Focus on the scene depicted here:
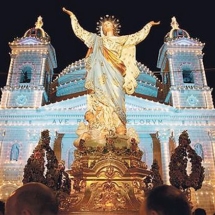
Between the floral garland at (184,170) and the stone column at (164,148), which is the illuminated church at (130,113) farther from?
the floral garland at (184,170)

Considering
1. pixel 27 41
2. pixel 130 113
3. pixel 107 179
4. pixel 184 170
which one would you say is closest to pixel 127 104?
pixel 130 113

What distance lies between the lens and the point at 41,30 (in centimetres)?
3016

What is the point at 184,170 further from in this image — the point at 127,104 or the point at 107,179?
the point at 127,104

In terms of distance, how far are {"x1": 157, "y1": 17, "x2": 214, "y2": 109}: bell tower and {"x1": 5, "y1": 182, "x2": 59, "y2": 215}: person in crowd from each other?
24.7 metres

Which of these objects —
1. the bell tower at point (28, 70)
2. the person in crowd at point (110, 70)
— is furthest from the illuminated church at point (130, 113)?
the person in crowd at point (110, 70)

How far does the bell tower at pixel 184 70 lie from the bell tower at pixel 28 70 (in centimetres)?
1195

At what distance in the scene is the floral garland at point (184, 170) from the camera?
7883 mm

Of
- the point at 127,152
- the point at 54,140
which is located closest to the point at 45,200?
the point at 127,152

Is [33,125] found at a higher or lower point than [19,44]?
lower

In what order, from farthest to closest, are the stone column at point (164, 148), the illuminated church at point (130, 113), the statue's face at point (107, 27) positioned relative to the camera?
the illuminated church at point (130, 113)
the stone column at point (164, 148)
the statue's face at point (107, 27)

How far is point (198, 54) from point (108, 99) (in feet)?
69.5

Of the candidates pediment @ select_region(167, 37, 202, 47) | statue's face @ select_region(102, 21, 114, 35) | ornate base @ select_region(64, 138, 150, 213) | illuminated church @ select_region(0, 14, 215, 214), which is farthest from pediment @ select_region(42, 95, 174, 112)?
ornate base @ select_region(64, 138, 150, 213)

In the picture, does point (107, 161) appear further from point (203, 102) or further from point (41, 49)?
point (41, 49)

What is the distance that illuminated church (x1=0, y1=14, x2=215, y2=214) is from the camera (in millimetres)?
24188
